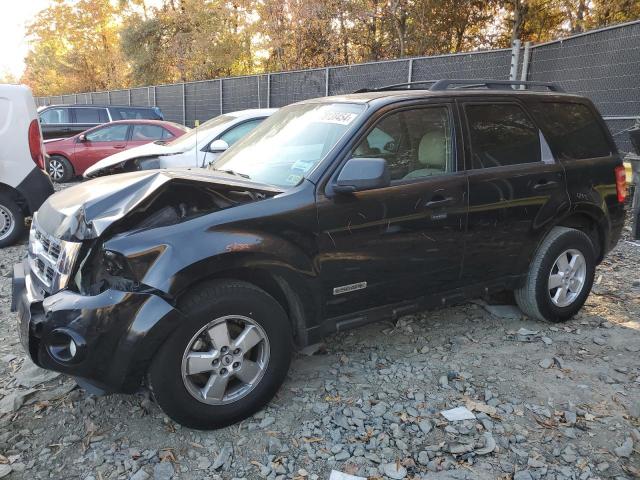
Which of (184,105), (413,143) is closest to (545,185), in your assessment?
(413,143)

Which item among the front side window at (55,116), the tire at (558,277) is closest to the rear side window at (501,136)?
the tire at (558,277)

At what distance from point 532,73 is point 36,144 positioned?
25.8 ft

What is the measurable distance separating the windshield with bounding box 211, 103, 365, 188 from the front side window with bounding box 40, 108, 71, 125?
494 inches

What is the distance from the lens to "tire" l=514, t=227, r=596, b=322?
3939 mm

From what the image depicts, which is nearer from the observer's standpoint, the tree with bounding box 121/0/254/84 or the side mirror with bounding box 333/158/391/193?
the side mirror with bounding box 333/158/391/193

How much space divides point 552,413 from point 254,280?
1915 mm

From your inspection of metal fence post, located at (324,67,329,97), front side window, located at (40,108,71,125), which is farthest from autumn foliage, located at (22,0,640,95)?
front side window, located at (40,108,71,125)

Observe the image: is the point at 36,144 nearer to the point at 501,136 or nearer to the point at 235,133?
the point at 235,133

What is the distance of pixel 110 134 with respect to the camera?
1180 centimetres

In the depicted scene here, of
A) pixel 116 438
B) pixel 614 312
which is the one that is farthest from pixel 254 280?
pixel 614 312

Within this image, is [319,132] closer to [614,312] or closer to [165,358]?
[165,358]

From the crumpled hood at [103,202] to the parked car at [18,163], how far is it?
3.60m

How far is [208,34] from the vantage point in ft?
88.4

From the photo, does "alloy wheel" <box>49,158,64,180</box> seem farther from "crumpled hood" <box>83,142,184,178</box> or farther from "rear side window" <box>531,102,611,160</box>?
"rear side window" <box>531,102,611,160</box>
